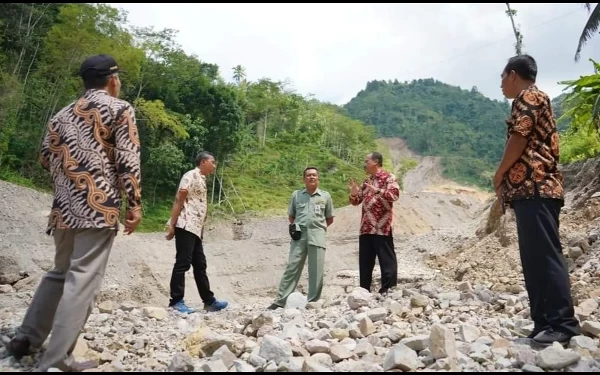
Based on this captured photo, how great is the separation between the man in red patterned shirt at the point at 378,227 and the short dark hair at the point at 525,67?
2.43m

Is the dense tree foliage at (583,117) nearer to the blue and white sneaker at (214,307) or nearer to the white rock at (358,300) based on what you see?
the white rock at (358,300)

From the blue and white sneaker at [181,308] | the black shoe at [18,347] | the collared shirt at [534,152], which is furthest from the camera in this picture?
the blue and white sneaker at [181,308]

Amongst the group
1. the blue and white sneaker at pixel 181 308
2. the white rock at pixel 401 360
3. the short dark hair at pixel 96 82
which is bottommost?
the blue and white sneaker at pixel 181 308

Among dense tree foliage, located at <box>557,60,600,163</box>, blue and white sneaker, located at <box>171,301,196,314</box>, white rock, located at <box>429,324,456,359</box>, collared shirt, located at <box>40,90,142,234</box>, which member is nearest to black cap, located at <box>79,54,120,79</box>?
collared shirt, located at <box>40,90,142,234</box>

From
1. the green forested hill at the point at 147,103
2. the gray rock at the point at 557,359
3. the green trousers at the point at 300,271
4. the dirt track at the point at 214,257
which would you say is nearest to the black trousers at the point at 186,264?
the green trousers at the point at 300,271

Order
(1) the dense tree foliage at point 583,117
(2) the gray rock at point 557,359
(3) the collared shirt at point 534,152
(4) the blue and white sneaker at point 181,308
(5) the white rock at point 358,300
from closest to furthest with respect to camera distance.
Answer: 1. (2) the gray rock at point 557,359
2. (3) the collared shirt at point 534,152
3. (5) the white rock at point 358,300
4. (4) the blue and white sneaker at point 181,308
5. (1) the dense tree foliage at point 583,117

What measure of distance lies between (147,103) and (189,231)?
20.4m

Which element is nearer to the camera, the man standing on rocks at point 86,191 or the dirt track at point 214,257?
the man standing on rocks at point 86,191

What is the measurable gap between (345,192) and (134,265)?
72.5 feet

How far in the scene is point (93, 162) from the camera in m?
2.62

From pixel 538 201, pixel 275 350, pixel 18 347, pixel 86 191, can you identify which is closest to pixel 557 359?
pixel 538 201

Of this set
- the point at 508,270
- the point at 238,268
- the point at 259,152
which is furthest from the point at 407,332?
the point at 259,152

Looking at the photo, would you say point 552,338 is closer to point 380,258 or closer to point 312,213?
point 380,258

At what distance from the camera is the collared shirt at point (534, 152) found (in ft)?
9.53
